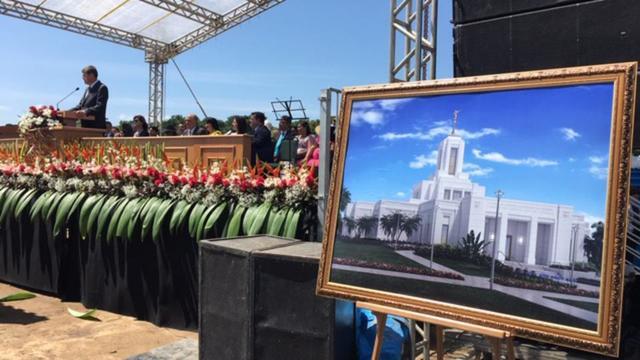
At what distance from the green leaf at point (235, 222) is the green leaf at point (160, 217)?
0.63 metres

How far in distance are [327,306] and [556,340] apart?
3.37 ft

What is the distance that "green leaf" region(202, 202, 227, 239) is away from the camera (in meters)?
3.82

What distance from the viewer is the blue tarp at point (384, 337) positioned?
2600 mm

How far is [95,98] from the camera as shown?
20.6 feet

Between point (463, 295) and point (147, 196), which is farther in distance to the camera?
point (147, 196)

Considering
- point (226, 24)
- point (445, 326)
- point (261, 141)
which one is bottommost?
point (445, 326)

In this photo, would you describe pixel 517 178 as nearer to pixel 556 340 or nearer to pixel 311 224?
pixel 556 340

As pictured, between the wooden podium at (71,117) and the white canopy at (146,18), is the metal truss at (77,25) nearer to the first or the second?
the white canopy at (146,18)

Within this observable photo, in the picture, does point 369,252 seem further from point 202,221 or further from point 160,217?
point 160,217

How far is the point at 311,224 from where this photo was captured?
3.63m

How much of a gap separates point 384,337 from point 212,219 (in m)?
1.70

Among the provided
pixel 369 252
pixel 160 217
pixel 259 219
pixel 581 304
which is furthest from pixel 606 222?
pixel 160 217

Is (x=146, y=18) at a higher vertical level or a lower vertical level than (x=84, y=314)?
higher

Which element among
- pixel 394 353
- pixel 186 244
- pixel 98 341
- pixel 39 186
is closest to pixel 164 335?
pixel 98 341
